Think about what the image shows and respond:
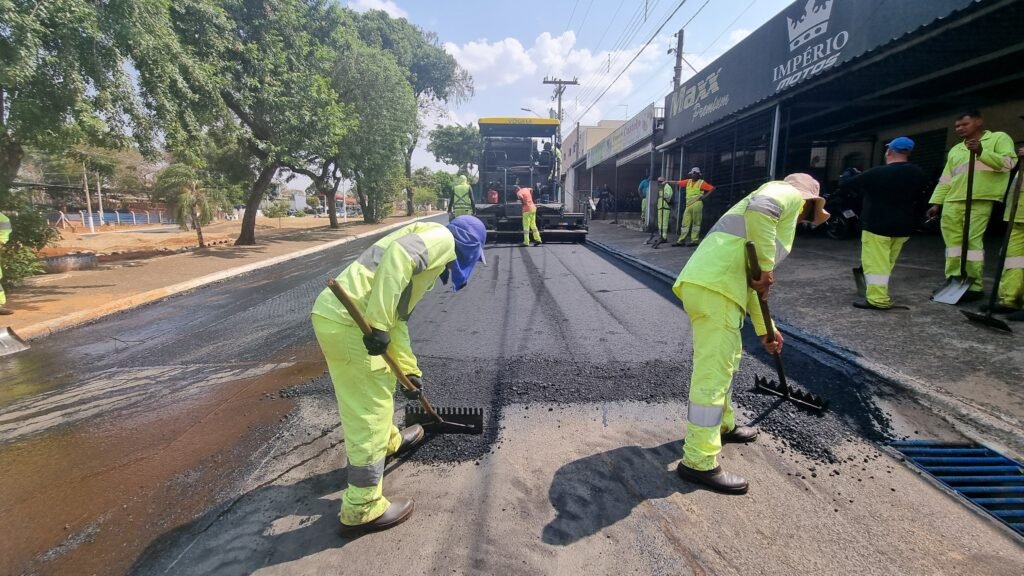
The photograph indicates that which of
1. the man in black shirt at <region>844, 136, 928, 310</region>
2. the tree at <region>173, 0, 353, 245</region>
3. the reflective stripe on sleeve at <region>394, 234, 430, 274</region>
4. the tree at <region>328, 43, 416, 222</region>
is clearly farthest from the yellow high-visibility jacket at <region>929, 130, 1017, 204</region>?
the tree at <region>328, 43, 416, 222</region>

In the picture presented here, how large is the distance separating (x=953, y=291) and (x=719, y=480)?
432cm

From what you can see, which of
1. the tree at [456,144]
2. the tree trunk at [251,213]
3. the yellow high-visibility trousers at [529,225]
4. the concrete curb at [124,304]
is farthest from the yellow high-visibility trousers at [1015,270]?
the tree at [456,144]

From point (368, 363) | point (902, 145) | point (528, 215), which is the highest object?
point (902, 145)

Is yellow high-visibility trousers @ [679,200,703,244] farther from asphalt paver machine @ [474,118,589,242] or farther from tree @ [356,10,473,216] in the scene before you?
tree @ [356,10,473,216]

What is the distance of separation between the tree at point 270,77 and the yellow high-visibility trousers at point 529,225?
283 inches

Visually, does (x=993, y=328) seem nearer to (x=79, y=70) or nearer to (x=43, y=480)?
(x=43, y=480)

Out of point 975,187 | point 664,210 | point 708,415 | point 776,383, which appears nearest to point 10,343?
point 708,415

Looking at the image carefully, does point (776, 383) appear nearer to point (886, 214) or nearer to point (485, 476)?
point (485, 476)

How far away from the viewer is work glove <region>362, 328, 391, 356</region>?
2.06 m

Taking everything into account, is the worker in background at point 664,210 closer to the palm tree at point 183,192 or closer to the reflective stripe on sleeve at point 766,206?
the reflective stripe on sleeve at point 766,206

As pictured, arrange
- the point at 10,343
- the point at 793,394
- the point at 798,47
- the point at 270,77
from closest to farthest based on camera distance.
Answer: the point at 793,394
the point at 10,343
the point at 798,47
the point at 270,77

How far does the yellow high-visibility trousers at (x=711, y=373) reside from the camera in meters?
2.38

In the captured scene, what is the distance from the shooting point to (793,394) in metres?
3.15

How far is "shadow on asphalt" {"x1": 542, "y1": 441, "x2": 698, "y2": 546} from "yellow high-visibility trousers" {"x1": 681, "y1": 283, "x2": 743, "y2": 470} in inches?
8.3
